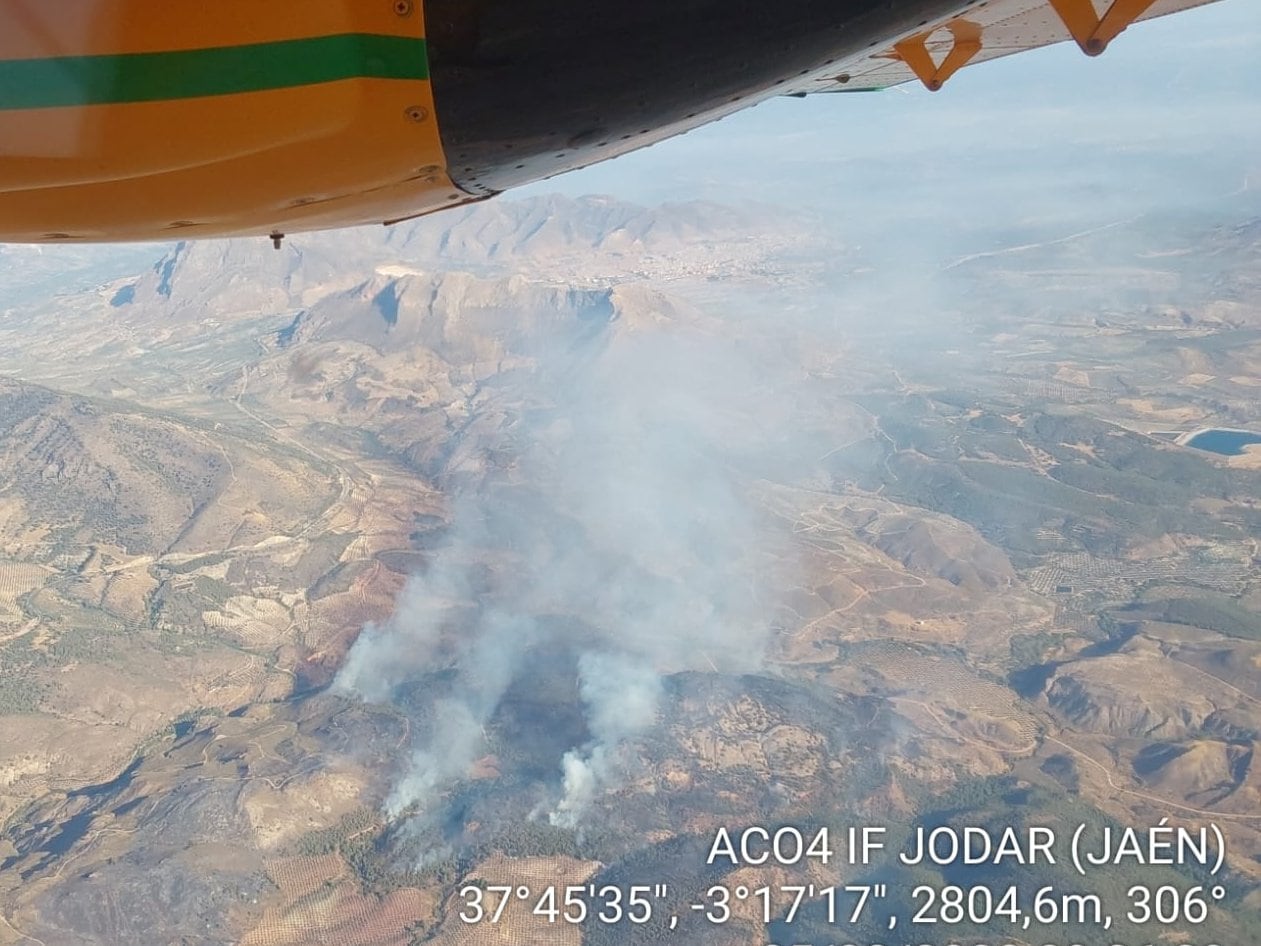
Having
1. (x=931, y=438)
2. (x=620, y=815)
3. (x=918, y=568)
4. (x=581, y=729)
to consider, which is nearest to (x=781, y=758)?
(x=620, y=815)

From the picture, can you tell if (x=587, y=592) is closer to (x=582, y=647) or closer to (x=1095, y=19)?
(x=582, y=647)

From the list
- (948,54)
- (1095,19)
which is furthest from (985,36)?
(1095,19)

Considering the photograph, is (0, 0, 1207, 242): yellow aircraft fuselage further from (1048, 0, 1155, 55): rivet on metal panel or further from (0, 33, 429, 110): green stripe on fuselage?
(1048, 0, 1155, 55): rivet on metal panel

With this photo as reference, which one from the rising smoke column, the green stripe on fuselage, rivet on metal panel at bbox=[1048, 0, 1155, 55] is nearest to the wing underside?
rivet on metal panel at bbox=[1048, 0, 1155, 55]

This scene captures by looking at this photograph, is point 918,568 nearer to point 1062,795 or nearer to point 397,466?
point 1062,795

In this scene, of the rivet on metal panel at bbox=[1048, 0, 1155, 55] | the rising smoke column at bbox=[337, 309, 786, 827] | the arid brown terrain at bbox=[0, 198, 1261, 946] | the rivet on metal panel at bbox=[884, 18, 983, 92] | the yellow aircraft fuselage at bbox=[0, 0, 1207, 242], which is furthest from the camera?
the rising smoke column at bbox=[337, 309, 786, 827]
